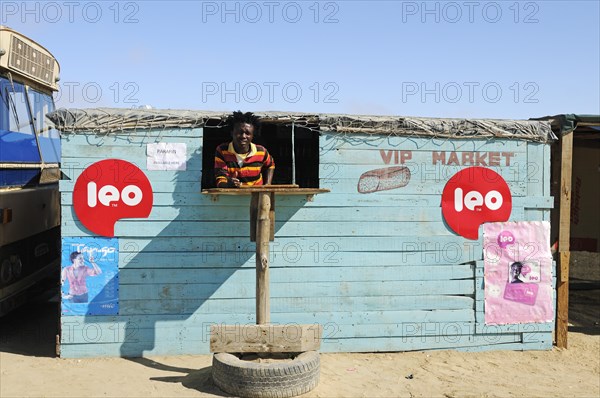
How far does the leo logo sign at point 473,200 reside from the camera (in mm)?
6840

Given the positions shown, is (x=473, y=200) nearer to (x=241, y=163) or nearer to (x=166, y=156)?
(x=241, y=163)

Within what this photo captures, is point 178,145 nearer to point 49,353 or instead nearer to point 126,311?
point 126,311

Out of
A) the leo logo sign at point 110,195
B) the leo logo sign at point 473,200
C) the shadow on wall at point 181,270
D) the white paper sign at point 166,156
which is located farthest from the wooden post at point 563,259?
the leo logo sign at point 110,195

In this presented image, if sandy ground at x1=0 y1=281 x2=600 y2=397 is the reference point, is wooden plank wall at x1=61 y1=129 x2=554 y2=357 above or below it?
above

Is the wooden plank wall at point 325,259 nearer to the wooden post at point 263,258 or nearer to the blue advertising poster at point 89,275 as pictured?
the blue advertising poster at point 89,275

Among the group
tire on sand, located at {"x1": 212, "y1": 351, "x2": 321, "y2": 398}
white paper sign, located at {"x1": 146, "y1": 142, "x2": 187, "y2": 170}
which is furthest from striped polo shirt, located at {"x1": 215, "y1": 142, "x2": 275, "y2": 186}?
tire on sand, located at {"x1": 212, "y1": 351, "x2": 321, "y2": 398}

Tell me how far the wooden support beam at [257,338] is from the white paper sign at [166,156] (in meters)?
1.85

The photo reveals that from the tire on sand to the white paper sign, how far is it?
2175 millimetres

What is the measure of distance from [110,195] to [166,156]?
2.35 ft

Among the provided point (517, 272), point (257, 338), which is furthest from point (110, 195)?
point (517, 272)

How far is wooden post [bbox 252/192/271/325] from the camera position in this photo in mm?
5742

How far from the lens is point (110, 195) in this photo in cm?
630

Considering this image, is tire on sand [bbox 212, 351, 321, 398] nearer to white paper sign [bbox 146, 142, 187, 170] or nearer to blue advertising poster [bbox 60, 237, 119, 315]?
blue advertising poster [bbox 60, 237, 119, 315]

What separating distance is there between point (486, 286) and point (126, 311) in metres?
4.07
